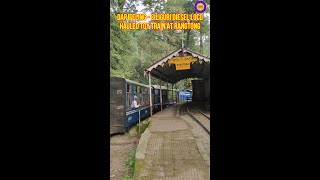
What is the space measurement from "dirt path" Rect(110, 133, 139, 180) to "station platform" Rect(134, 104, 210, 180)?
0.28 metres

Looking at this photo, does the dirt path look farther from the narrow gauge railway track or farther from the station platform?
Answer: the narrow gauge railway track

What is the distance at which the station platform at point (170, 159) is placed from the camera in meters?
3.39

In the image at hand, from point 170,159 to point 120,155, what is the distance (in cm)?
127

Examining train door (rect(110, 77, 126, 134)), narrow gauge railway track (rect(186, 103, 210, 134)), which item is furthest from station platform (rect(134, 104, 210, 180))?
train door (rect(110, 77, 126, 134))

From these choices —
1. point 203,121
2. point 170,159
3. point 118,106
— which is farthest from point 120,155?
point 203,121

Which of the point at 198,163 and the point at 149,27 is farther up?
the point at 149,27

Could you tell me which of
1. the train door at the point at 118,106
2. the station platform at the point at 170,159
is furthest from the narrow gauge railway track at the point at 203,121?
the train door at the point at 118,106

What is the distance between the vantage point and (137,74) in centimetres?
1135
